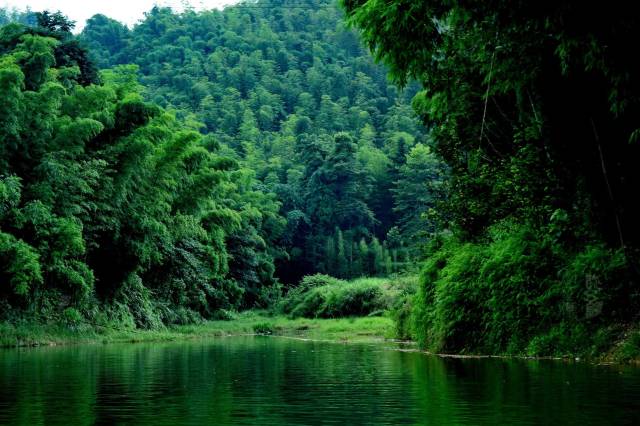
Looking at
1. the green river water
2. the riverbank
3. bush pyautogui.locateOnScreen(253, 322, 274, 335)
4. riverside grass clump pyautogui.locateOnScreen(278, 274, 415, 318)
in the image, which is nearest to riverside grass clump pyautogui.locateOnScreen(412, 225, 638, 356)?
the green river water

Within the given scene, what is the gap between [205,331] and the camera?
43.3 m

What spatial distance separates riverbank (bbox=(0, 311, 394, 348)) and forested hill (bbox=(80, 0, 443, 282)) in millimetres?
13596

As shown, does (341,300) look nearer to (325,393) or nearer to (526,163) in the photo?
(526,163)

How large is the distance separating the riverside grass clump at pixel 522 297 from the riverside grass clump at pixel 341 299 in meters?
22.3

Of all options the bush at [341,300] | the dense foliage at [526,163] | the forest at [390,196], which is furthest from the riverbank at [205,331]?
the dense foliage at [526,163]

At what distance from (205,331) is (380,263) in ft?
119

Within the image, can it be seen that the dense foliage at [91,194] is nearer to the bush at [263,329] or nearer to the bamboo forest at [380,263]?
the bamboo forest at [380,263]

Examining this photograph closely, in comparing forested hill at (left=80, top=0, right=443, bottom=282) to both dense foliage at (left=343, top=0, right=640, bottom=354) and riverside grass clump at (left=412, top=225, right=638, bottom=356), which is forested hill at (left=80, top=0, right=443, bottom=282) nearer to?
riverside grass clump at (left=412, top=225, right=638, bottom=356)

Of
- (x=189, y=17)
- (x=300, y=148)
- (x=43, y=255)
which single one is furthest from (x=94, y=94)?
(x=189, y=17)

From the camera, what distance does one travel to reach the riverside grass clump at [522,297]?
16.7 m

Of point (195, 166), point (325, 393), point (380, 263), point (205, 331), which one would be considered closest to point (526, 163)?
point (325, 393)

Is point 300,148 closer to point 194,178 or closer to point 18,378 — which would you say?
point 194,178

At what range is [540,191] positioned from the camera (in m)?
15.0

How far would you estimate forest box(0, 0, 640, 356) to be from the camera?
10.0 metres
